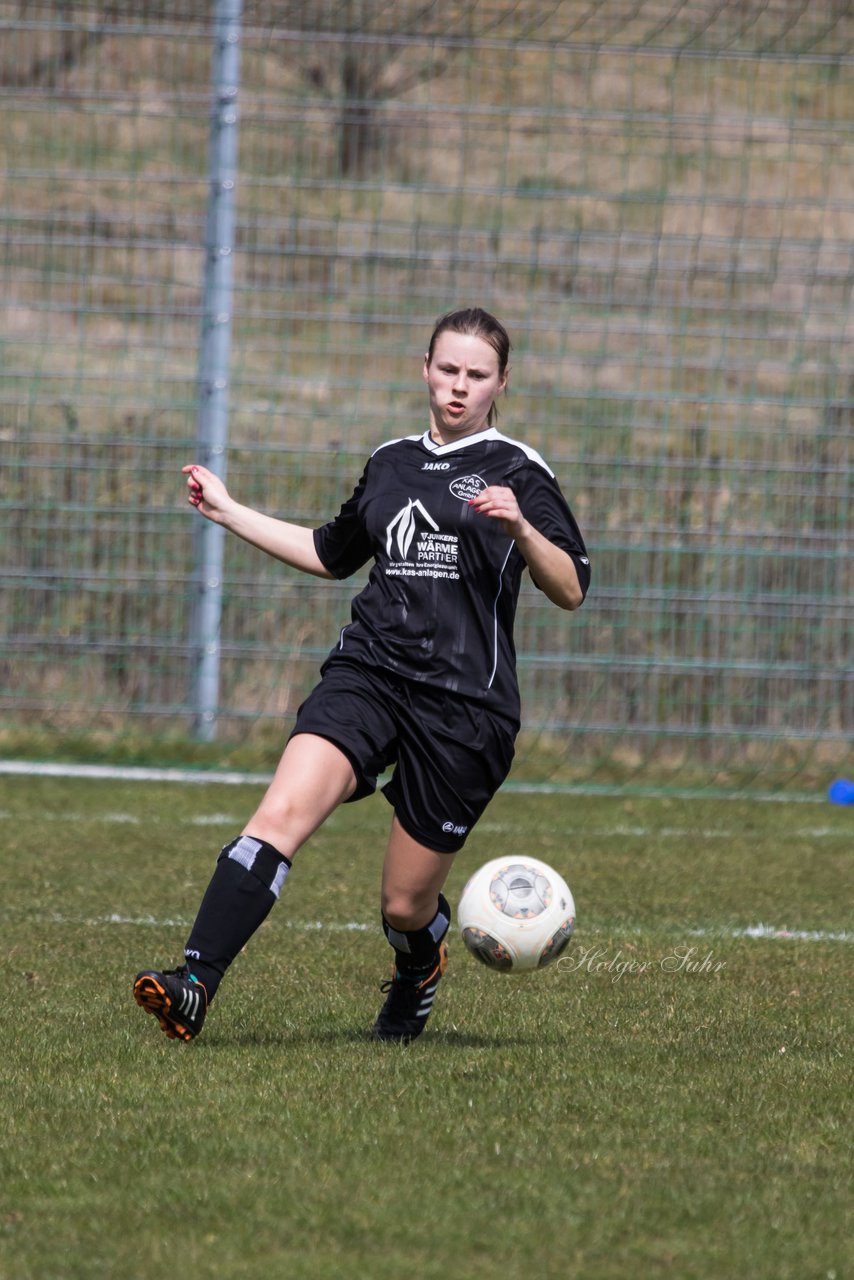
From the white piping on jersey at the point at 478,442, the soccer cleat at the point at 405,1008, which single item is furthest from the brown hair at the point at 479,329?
the soccer cleat at the point at 405,1008

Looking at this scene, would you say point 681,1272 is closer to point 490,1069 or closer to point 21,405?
point 490,1069

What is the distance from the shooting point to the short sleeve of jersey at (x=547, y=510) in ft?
14.5

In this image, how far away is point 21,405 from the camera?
424 inches

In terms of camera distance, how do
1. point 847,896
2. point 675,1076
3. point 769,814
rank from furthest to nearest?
point 769,814 < point 847,896 < point 675,1076

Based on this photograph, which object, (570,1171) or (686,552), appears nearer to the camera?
(570,1171)

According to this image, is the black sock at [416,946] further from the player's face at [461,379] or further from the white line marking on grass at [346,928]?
the white line marking on grass at [346,928]

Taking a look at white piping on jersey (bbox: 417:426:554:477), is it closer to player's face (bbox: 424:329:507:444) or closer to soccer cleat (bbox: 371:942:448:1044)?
player's face (bbox: 424:329:507:444)

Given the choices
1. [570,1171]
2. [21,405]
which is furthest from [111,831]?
[570,1171]

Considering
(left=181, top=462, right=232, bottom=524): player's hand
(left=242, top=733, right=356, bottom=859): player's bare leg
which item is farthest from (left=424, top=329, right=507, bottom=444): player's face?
(left=242, top=733, right=356, bottom=859): player's bare leg

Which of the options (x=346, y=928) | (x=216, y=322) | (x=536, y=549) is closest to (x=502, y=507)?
(x=536, y=549)

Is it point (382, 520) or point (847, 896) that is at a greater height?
point (382, 520)

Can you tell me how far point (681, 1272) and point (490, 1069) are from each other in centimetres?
135

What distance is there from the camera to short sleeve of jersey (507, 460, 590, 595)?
441 cm

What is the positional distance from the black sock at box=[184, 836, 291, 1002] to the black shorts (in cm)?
29
